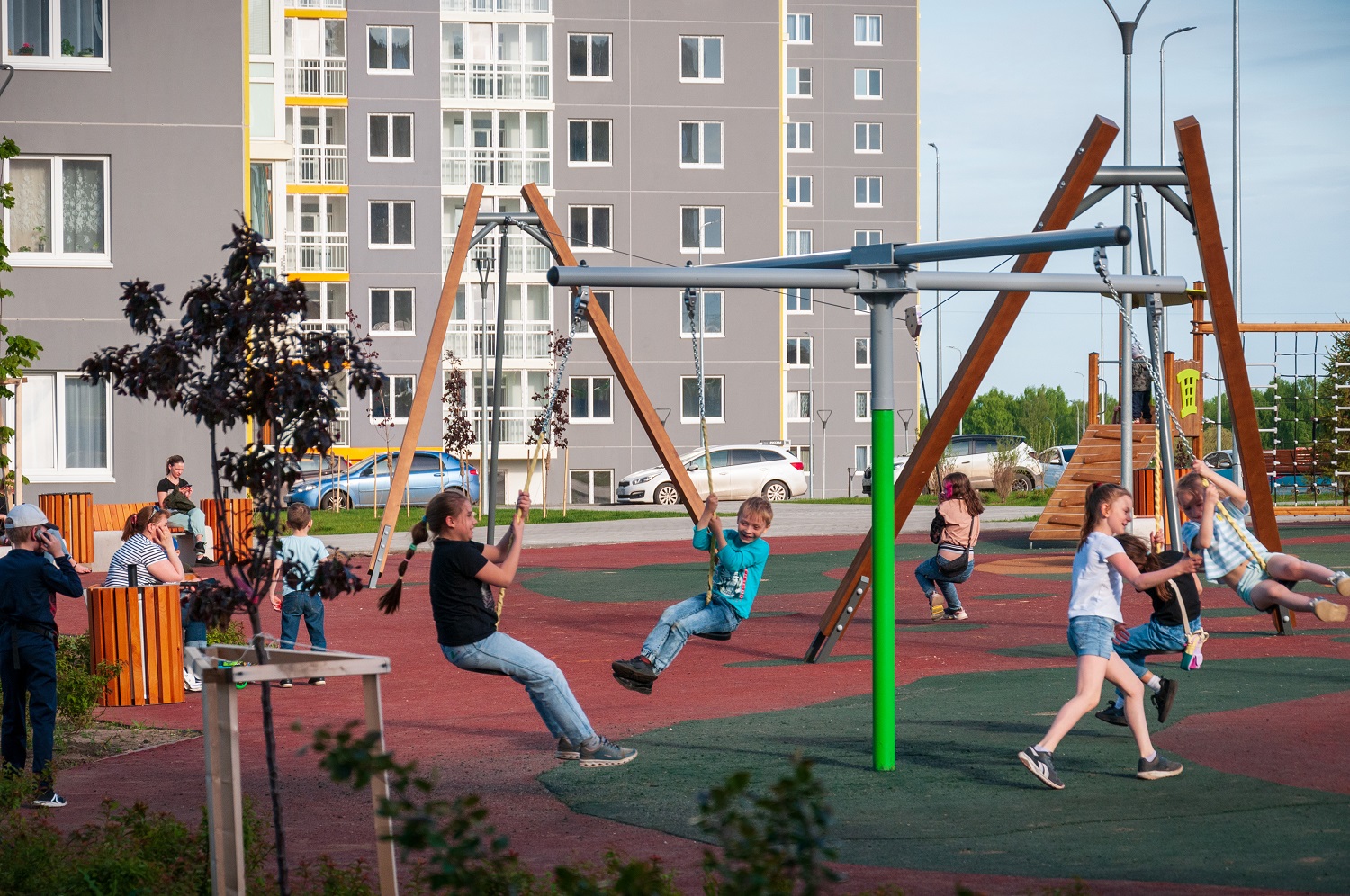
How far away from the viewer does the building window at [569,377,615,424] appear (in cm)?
5138

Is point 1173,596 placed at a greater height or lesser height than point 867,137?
lesser

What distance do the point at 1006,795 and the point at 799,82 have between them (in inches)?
2776

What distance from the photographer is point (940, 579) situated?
15.2m

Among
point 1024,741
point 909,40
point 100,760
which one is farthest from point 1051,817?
point 909,40

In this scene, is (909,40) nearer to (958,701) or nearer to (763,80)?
(763,80)

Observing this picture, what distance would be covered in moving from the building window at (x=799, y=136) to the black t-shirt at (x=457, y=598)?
2669 inches

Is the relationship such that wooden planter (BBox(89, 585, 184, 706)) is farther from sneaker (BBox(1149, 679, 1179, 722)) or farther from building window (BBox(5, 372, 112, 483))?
building window (BBox(5, 372, 112, 483))

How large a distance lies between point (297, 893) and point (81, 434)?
19180mm

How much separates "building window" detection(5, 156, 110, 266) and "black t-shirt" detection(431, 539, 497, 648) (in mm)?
16501

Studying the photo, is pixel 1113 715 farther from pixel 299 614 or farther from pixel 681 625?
pixel 299 614

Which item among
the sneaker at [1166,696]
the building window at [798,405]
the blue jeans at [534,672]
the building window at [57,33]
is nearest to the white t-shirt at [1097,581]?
the sneaker at [1166,696]

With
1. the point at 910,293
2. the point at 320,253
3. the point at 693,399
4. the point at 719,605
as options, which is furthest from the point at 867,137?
the point at 910,293

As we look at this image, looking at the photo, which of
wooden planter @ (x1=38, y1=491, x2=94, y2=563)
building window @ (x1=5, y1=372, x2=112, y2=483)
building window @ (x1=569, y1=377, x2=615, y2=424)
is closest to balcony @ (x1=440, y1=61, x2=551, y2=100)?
building window @ (x1=569, y1=377, x2=615, y2=424)

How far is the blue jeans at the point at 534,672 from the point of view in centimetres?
802
